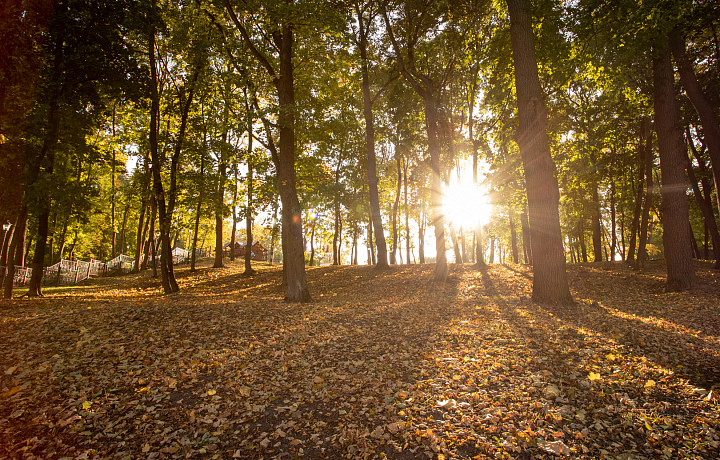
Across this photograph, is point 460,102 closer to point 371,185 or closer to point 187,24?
point 371,185

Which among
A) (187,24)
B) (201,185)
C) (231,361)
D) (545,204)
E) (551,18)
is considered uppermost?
(187,24)

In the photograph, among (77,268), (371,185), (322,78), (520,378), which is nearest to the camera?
(520,378)

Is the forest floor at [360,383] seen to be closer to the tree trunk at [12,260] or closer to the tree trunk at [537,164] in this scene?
the tree trunk at [537,164]

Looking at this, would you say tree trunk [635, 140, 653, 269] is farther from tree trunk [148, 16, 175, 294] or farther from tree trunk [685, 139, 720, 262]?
tree trunk [148, 16, 175, 294]

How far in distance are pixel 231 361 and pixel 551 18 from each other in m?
13.0

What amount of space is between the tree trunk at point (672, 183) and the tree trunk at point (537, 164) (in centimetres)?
464

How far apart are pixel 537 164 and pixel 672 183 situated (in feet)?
17.7

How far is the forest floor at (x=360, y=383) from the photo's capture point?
355 cm

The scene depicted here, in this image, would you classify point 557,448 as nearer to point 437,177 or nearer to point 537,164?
point 537,164

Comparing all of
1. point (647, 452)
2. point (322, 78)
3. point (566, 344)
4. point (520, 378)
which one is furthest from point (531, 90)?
point (322, 78)

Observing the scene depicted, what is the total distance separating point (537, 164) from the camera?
27.9ft

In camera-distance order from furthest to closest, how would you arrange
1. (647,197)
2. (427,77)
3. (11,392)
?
1. (427,77)
2. (647,197)
3. (11,392)

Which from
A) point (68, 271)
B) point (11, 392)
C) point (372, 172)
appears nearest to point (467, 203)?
point (372, 172)

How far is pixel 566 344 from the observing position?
6.11 metres
